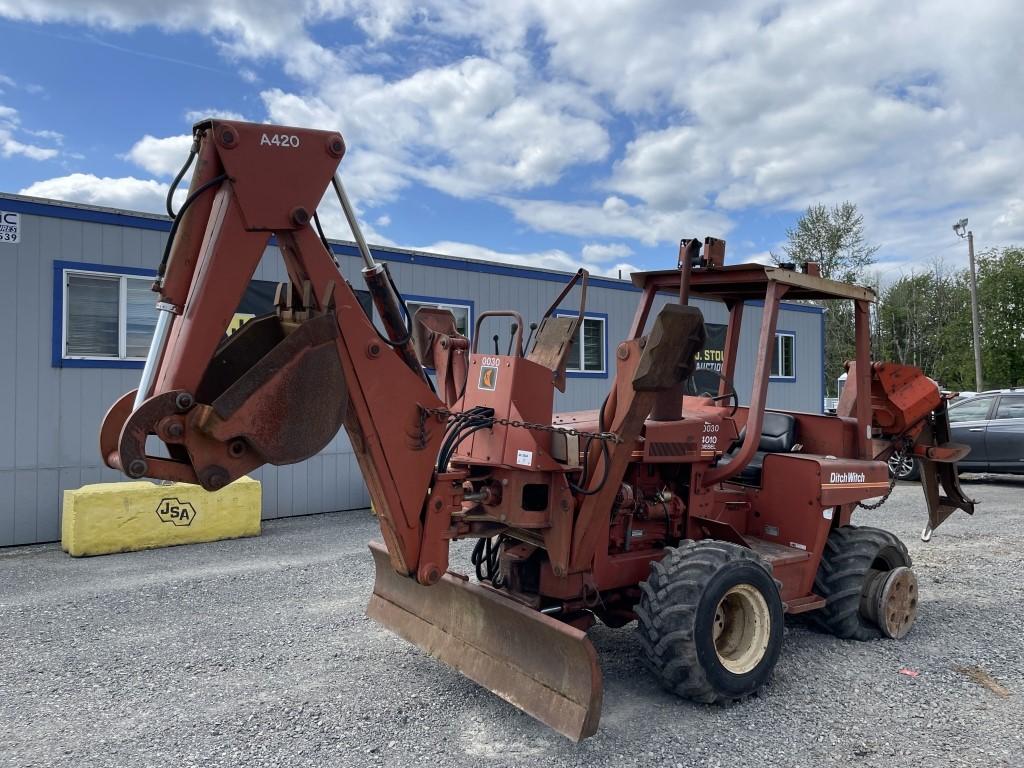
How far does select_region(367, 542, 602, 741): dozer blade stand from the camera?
353cm

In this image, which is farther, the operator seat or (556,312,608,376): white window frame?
(556,312,608,376): white window frame

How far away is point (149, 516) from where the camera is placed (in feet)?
26.4

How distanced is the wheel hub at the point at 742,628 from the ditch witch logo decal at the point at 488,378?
1.63 metres

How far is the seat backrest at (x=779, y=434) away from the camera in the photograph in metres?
5.45

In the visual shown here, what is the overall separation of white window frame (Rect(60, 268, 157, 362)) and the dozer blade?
521 centimetres

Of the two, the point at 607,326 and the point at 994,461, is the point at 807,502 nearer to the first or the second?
the point at 607,326

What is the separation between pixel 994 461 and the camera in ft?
43.1

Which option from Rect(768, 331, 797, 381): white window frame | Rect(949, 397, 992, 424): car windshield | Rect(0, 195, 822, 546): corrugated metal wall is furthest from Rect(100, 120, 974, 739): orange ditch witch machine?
Rect(768, 331, 797, 381): white window frame

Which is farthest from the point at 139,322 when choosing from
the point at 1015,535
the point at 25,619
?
the point at 1015,535

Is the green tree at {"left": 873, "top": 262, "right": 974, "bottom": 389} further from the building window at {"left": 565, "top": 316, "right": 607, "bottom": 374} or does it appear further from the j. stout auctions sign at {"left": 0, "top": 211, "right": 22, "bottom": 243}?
the j. stout auctions sign at {"left": 0, "top": 211, "right": 22, "bottom": 243}

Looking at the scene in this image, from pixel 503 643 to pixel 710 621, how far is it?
1.05m

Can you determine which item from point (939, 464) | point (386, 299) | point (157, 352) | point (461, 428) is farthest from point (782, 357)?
point (157, 352)

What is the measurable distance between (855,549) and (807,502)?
0.52 m

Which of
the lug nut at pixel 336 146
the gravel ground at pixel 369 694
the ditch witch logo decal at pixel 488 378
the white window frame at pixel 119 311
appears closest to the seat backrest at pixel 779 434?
the gravel ground at pixel 369 694
